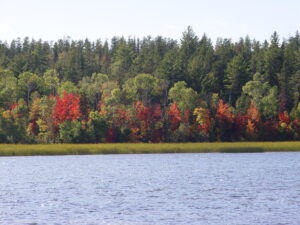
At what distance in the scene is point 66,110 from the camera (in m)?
140

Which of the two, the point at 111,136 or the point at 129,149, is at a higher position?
the point at 111,136

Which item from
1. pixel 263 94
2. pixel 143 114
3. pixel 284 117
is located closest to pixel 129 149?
pixel 143 114

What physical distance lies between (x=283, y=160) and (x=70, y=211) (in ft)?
179

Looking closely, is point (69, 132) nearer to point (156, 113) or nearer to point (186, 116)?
point (156, 113)

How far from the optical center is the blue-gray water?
126 ft

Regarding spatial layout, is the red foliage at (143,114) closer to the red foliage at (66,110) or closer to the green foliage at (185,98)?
the green foliage at (185,98)

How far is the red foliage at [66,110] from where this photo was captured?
454 ft

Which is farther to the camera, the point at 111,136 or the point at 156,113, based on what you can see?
the point at 156,113

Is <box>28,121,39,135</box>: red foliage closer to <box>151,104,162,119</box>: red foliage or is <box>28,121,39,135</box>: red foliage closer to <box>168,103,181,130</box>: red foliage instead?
<box>151,104,162,119</box>: red foliage

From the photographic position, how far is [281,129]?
149000 millimetres

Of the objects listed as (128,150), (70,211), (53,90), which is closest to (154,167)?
(128,150)

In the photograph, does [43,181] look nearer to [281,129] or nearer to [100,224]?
[100,224]

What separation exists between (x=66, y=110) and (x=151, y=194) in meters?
93.0

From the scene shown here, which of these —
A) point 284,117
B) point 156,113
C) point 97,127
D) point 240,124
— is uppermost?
point 156,113
